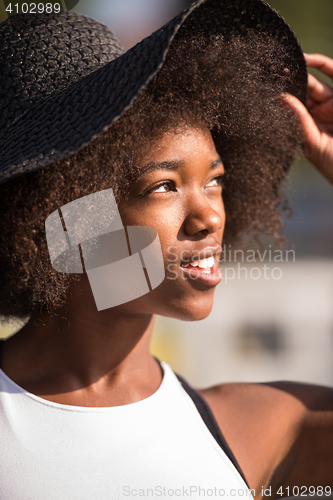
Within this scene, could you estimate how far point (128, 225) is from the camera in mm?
1393

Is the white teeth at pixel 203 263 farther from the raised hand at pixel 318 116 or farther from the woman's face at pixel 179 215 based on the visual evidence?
the raised hand at pixel 318 116

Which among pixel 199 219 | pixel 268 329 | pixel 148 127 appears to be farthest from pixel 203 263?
pixel 268 329

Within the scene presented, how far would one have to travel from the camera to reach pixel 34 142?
1.26 m

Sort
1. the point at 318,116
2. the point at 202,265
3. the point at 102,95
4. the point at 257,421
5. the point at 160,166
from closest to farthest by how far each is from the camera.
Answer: the point at 102,95 → the point at 160,166 → the point at 202,265 → the point at 257,421 → the point at 318,116

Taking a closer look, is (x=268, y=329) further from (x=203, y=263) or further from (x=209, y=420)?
(x=203, y=263)

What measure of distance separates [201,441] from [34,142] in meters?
1.11

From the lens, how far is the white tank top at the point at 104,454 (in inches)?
53.4

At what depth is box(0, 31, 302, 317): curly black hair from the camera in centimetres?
137

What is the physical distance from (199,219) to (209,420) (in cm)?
75

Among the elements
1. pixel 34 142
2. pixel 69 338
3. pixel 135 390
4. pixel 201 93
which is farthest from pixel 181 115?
pixel 135 390

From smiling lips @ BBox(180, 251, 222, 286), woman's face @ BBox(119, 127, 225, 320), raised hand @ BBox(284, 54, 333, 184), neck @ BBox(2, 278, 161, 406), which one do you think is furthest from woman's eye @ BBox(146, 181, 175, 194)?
raised hand @ BBox(284, 54, 333, 184)

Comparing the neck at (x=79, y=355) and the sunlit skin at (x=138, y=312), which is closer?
the sunlit skin at (x=138, y=312)

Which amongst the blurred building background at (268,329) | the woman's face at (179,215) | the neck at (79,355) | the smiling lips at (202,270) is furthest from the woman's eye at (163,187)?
the blurred building background at (268,329)

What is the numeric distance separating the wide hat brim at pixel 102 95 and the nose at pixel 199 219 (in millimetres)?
401
